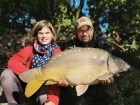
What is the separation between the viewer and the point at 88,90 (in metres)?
6.71

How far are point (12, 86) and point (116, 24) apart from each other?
4.31 m

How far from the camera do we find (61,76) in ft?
19.1

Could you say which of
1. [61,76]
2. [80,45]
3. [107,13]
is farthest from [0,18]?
[61,76]

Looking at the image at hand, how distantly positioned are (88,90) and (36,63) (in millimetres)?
894

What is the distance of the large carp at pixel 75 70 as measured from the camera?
580 centimetres

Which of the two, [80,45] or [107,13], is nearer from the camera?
[80,45]

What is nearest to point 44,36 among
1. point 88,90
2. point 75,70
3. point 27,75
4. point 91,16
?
point 27,75

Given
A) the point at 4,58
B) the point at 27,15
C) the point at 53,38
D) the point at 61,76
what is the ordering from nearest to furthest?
the point at 61,76, the point at 53,38, the point at 27,15, the point at 4,58

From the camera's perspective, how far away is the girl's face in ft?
20.9

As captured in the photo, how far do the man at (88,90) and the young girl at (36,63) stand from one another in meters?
0.37

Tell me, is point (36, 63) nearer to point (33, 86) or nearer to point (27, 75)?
point (27, 75)

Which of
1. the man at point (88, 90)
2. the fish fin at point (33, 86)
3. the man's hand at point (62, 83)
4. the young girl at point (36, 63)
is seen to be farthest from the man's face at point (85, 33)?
the fish fin at point (33, 86)

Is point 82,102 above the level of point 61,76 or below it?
below

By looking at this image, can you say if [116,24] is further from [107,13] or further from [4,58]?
[4,58]
